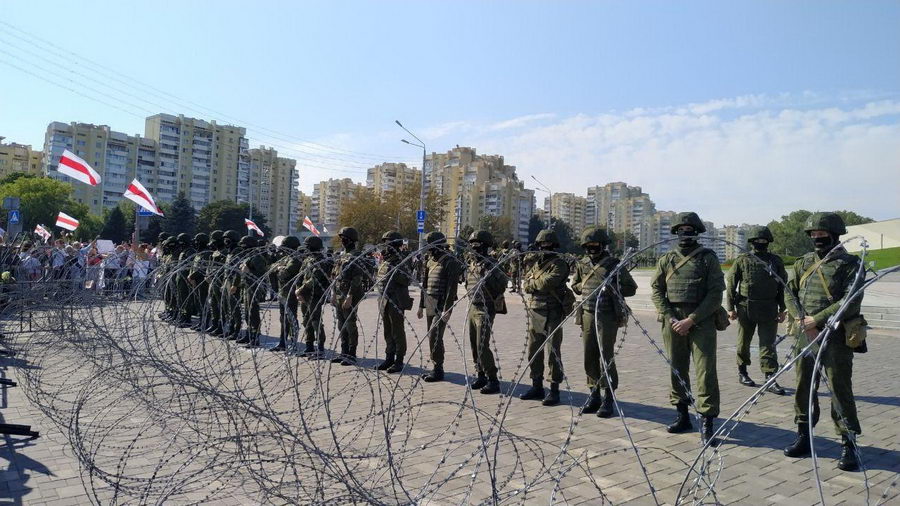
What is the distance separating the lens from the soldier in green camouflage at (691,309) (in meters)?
5.55

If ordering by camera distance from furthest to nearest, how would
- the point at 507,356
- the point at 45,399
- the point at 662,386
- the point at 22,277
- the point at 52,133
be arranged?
the point at 52,133 → the point at 22,277 → the point at 507,356 → the point at 662,386 → the point at 45,399

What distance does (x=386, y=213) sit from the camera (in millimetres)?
46875

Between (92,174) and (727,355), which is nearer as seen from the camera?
(727,355)

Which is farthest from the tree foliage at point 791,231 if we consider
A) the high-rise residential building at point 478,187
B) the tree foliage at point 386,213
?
the tree foliage at point 386,213

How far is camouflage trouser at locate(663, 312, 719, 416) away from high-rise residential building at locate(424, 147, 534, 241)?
86283 mm

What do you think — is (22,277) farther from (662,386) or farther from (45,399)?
(662,386)

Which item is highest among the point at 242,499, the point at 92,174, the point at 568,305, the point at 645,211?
the point at 645,211

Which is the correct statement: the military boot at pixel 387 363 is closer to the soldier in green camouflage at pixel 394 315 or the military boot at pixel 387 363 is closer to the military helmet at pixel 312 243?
the soldier in green camouflage at pixel 394 315

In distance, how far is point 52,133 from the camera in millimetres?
89375

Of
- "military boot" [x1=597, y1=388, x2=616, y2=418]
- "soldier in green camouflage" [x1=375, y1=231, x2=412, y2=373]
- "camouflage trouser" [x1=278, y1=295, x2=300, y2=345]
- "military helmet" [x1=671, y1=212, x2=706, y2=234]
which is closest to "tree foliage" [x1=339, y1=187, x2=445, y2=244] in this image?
"soldier in green camouflage" [x1=375, y1=231, x2=412, y2=373]

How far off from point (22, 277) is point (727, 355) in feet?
45.0

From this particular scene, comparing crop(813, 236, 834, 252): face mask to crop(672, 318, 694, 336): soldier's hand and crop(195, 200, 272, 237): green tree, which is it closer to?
crop(672, 318, 694, 336): soldier's hand

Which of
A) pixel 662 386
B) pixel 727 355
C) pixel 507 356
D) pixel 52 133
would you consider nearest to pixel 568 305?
pixel 662 386

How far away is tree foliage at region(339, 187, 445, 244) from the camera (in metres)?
46.2
